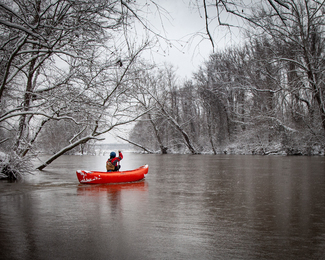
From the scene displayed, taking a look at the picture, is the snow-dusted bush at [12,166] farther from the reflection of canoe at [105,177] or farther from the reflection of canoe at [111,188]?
the reflection of canoe at [111,188]

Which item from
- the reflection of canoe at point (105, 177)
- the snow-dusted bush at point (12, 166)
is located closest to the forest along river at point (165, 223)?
the reflection of canoe at point (105, 177)

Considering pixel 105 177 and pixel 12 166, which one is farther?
pixel 12 166

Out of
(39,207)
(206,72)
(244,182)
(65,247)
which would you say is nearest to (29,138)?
(39,207)

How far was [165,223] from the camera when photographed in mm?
5855

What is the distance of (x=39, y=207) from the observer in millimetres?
7676

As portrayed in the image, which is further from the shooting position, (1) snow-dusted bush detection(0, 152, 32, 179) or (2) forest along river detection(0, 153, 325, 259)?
(1) snow-dusted bush detection(0, 152, 32, 179)

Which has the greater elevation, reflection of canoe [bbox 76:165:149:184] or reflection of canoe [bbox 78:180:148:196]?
reflection of canoe [bbox 76:165:149:184]

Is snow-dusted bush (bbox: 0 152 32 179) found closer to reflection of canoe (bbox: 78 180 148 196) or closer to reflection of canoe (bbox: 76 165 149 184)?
reflection of canoe (bbox: 76 165 149 184)

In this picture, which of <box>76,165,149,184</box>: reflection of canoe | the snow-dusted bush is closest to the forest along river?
<box>76,165,149,184</box>: reflection of canoe

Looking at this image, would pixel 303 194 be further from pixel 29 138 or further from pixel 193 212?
pixel 29 138

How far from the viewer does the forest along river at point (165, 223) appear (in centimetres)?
433

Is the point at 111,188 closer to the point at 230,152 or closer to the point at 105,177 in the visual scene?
the point at 105,177

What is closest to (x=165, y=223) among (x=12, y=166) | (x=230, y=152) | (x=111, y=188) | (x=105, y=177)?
(x=111, y=188)

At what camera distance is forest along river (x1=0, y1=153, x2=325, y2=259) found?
4.33 meters
